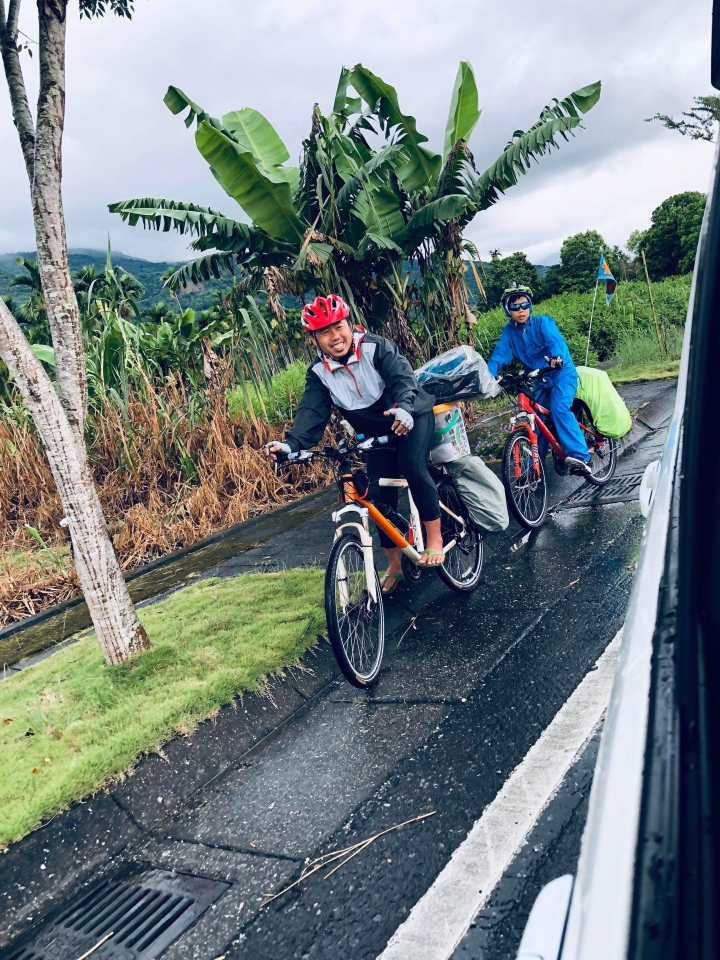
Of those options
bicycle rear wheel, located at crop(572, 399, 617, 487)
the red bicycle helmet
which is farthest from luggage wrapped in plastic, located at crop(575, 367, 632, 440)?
the red bicycle helmet

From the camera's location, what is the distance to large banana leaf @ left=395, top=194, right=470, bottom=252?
10141 millimetres

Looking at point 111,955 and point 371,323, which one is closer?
point 111,955

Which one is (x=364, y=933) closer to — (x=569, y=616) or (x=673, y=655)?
(x=673, y=655)

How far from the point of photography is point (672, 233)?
4903 centimetres

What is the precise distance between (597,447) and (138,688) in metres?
5.32

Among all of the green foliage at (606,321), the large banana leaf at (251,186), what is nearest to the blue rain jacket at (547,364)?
the large banana leaf at (251,186)

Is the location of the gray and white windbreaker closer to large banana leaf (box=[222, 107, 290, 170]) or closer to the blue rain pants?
the blue rain pants

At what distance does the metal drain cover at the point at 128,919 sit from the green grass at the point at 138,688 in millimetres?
540

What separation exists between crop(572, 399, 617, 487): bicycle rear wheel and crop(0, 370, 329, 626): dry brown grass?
12.7 ft

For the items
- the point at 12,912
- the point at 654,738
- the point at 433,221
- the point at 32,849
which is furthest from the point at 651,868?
the point at 433,221

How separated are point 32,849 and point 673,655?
3.15 metres

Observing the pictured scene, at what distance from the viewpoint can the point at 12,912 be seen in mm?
3023

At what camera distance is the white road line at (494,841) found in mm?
2443

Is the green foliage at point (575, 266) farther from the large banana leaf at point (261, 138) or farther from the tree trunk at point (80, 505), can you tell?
the tree trunk at point (80, 505)
